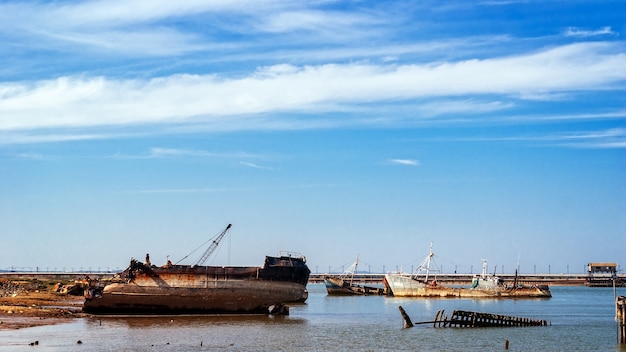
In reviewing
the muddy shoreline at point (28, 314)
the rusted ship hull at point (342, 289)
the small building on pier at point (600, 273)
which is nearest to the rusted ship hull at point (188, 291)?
the muddy shoreline at point (28, 314)

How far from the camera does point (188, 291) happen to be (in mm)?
56562

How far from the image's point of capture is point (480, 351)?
136 feet

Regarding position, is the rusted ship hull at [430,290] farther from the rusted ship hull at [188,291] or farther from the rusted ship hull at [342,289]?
the rusted ship hull at [188,291]

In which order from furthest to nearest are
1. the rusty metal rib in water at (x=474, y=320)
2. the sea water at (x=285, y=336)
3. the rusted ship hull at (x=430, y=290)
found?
the rusted ship hull at (x=430, y=290) → the rusty metal rib in water at (x=474, y=320) → the sea water at (x=285, y=336)

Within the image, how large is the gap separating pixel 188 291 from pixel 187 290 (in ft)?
0.39

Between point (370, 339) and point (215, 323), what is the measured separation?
11.5 metres

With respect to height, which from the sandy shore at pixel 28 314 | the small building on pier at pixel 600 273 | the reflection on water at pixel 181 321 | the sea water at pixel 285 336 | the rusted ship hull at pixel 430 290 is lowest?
the sea water at pixel 285 336

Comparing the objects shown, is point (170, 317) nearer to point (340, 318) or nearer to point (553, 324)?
point (340, 318)

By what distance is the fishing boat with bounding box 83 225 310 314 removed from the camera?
183 feet

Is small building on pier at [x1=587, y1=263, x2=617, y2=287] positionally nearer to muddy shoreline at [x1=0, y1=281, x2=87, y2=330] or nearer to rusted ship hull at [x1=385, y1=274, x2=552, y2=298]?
rusted ship hull at [x1=385, y1=274, x2=552, y2=298]

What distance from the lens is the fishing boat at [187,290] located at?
5584 centimetres

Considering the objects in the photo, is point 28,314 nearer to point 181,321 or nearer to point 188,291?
point 181,321

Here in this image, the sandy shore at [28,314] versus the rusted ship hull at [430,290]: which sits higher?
the rusted ship hull at [430,290]

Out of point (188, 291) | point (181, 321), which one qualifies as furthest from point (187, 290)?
point (181, 321)
